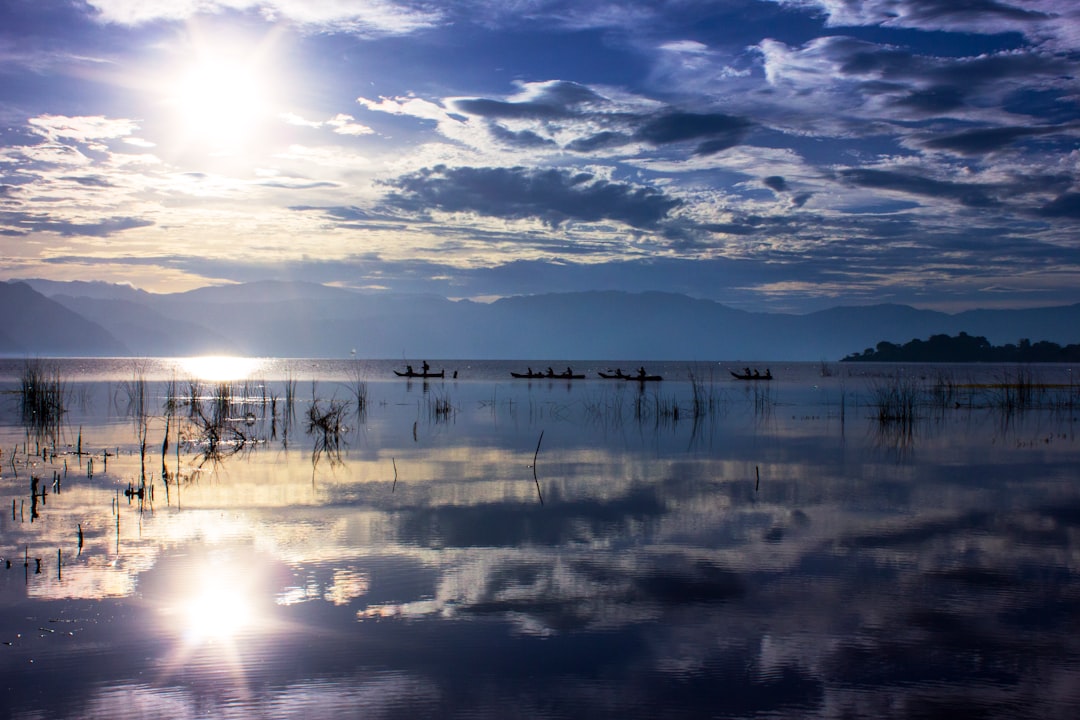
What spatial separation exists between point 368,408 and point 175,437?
1181cm

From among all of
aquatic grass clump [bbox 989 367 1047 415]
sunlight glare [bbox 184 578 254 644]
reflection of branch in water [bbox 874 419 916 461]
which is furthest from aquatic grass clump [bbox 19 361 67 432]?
aquatic grass clump [bbox 989 367 1047 415]

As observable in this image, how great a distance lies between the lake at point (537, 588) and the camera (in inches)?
203

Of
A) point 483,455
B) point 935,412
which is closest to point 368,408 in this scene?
point 483,455

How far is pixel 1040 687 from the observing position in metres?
5.24

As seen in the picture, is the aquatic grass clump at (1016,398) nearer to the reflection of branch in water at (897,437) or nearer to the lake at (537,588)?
the reflection of branch in water at (897,437)

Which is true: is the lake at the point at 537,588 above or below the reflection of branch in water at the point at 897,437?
below

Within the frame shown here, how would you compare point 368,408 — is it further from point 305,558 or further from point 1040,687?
point 1040,687

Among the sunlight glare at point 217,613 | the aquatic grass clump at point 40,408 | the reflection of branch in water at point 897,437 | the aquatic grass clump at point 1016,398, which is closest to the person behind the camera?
the sunlight glare at point 217,613

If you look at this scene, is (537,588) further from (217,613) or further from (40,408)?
(40,408)

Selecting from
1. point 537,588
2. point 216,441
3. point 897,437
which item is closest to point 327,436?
point 216,441

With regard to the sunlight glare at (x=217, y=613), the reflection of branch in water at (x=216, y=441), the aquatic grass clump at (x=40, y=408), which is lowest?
the sunlight glare at (x=217, y=613)

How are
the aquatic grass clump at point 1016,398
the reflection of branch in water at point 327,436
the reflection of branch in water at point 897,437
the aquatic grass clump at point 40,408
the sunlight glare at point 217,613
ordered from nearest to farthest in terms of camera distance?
the sunlight glare at point 217,613 < the reflection of branch in water at point 327,436 < the reflection of branch in water at point 897,437 < the aquatic grass clump at point 40,408 < the aquatic grass clump at point 1016,398

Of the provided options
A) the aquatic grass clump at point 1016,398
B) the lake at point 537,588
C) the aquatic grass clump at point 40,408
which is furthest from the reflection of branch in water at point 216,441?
the aquatic grass clump at point 1016,398

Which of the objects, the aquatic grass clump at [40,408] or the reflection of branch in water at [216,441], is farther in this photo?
the aquatic grass clump at [40,408]
